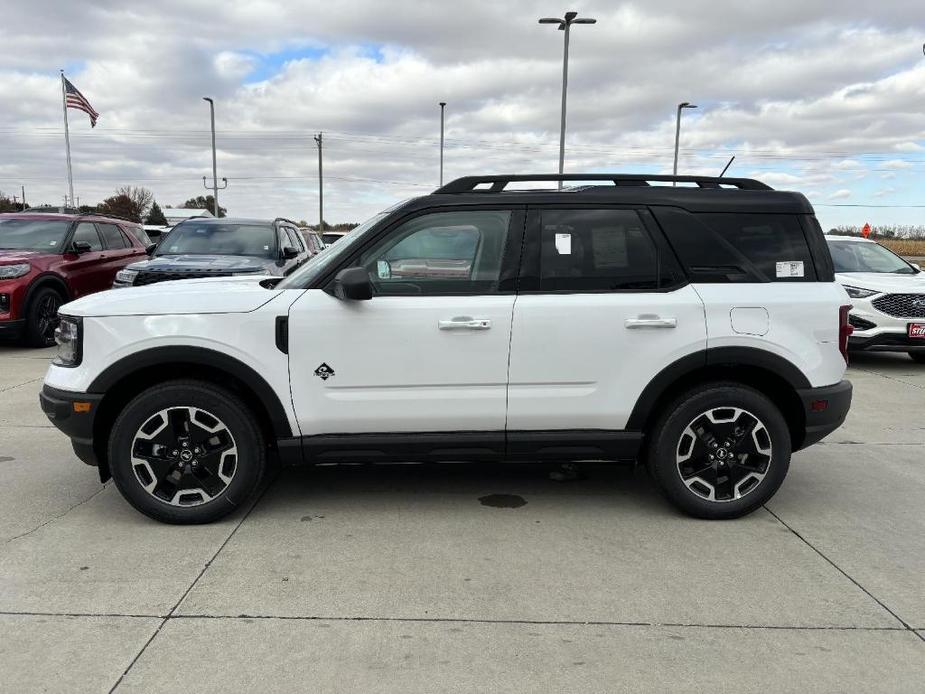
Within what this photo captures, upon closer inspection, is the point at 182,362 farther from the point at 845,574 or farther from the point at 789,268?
the point at 845,574

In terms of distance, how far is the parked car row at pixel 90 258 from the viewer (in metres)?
9.13

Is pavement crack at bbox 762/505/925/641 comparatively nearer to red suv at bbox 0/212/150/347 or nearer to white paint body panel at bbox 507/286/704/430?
white paint body panel at bbox 507/286/704/430

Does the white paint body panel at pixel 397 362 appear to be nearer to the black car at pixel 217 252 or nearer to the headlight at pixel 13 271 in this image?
the black car at pixel 217 252

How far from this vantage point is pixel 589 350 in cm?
391

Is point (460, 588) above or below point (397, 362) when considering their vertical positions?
below

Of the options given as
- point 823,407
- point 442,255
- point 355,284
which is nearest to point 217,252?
point 442,255

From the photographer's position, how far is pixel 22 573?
11.2 ft

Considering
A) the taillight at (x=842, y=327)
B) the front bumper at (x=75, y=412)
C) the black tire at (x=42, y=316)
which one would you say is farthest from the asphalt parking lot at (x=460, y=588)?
the black tire at (x=42, y=316)

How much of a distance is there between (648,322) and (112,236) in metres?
10.6

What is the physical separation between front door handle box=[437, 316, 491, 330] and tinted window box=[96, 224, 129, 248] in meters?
9.68

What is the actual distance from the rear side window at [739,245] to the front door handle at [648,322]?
327 millimetres

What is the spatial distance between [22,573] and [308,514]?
139cm

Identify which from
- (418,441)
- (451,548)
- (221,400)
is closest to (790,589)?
(451,548)

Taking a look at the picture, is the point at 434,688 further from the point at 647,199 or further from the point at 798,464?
the point at 798,464
